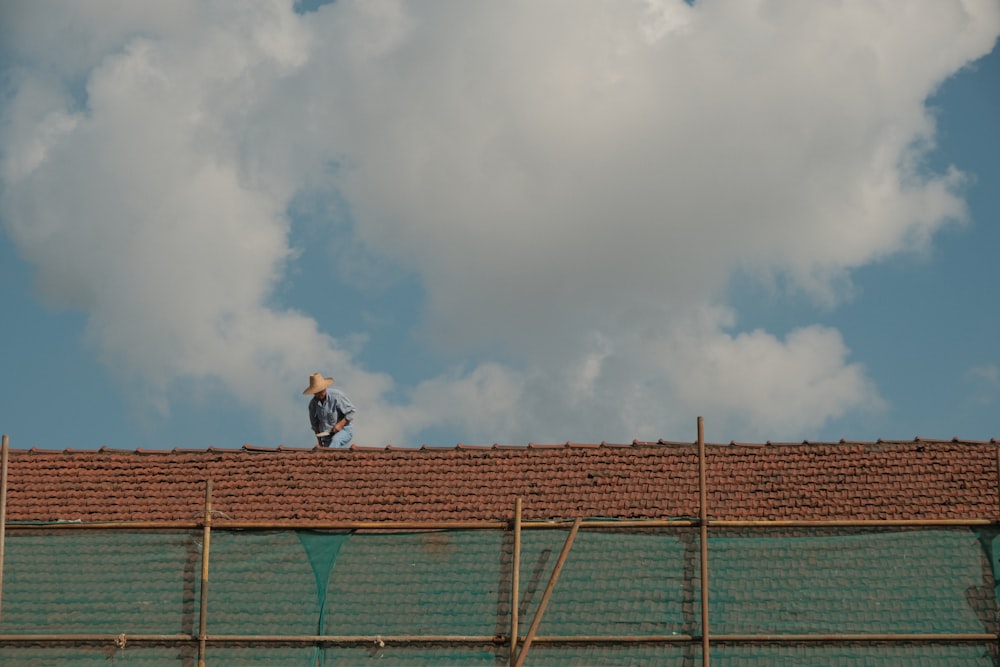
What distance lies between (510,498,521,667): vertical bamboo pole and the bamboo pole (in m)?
0.10

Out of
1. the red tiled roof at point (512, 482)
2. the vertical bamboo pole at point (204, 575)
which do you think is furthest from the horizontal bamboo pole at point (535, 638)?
the red tiled roof at point (512, 482)

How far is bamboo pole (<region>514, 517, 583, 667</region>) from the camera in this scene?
14380 millimetres

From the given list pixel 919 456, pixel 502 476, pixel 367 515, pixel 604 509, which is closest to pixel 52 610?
pixel 367 515

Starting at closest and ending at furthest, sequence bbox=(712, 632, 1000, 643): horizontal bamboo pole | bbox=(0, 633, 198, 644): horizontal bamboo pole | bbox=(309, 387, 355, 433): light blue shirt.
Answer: bbox=(712, 632, 1000, 643): horizontal bamboo pole, bbox=(0, 633, 198, 644): horizontal bamboo pole, bbox=(309, 387, 355, 433): light blue shirt

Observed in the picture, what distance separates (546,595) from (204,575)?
3614 mm

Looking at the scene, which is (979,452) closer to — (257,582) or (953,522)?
(953,522)

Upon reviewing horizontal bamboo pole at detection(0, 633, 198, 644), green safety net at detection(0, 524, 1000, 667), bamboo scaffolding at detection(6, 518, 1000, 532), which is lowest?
horizontal bamboo pole at detection(0, 633, 198, 644)

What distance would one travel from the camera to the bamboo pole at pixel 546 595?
14.4 meters

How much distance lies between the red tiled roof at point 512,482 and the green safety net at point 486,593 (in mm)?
393

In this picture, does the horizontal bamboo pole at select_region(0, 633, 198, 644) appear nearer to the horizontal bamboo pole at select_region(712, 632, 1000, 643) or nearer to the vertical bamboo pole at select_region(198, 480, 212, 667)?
the vertical bamboo pole at select_region(198, 480, 212, 667)

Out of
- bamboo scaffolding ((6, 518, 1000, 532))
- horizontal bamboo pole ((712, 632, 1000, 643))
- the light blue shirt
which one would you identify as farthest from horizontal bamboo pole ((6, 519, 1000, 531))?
the light blue shirt

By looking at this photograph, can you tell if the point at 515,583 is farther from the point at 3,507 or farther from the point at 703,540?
the point at 3,507

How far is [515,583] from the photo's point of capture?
→ 14.6 meters

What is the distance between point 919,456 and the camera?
1534 cm
